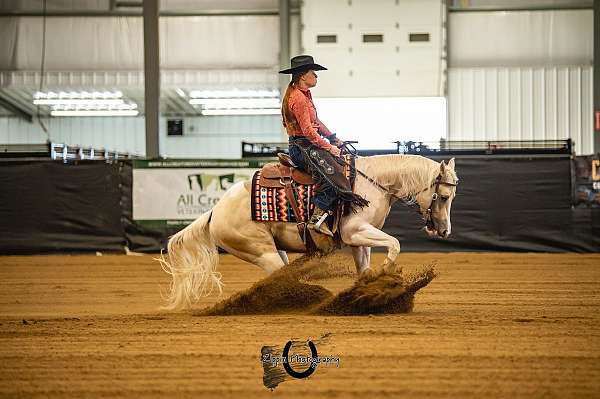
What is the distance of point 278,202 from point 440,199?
54.7 inches

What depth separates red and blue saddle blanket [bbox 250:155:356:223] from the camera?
7.59 meters

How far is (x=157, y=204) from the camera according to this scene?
614 inches

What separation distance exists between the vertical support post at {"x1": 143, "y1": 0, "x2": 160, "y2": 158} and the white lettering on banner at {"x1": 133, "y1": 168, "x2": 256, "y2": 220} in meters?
4.40

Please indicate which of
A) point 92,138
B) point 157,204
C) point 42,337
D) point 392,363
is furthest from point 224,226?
point 92,138

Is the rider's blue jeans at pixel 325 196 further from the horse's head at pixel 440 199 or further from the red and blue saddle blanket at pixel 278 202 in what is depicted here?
the horse's head at pixel 440 199

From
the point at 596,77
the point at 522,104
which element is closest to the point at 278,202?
the point at 596,77

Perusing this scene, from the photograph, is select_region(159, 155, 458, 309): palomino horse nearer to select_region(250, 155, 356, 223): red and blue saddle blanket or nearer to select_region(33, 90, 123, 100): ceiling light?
select_region(250, 155, 356, 223): red and blue saddle blanket

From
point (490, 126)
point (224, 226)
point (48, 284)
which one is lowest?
point (48, 284)

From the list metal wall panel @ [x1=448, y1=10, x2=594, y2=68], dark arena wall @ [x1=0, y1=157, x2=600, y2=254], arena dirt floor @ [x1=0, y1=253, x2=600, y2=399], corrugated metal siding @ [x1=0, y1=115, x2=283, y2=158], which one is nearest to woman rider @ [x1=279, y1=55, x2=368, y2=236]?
arena dirt floor @ [x1=0, y1=253, x2=600, y2=399]

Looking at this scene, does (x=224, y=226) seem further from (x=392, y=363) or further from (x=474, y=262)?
(x=474, y=262)

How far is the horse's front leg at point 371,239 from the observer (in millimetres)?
7145

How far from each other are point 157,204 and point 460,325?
32.4 ft

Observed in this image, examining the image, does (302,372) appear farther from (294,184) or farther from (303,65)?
(303,65)

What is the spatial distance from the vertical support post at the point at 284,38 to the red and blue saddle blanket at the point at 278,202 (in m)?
17.2
